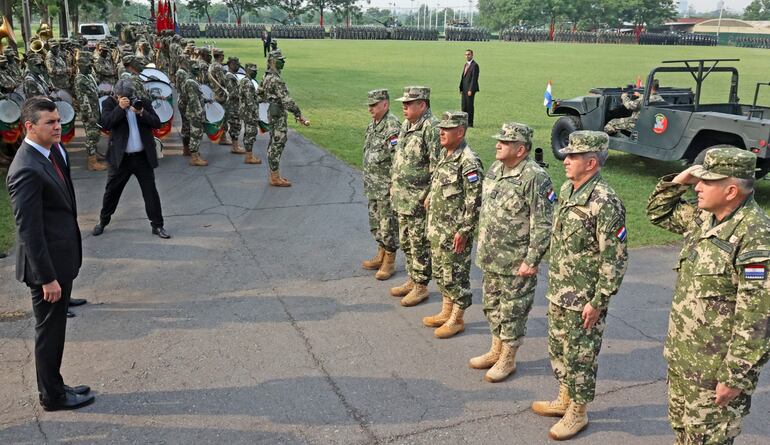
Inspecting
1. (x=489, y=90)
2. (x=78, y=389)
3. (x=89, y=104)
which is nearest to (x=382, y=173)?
(x=78, y=389)

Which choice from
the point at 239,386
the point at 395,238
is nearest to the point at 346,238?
the point at 395,238

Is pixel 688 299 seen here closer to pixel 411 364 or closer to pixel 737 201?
pixel 737 201

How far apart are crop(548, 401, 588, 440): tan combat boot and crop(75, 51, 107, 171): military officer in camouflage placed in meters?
8.82

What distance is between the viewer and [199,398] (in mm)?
4281

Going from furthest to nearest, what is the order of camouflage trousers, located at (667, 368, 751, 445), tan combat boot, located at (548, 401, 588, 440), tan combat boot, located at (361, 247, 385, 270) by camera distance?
1. tan combat boot, located at (361, 247, 385, 270)
2. tan combat boot, located at (548, 401, 588, 440)
3. camouflage trousers, located at (667, 368, 751, 445)

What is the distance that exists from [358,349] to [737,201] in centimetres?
295

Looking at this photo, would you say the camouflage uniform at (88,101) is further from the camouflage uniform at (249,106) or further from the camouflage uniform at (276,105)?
the camouflage uniform at (276,105)

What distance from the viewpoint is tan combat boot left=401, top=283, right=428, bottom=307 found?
19.0ft

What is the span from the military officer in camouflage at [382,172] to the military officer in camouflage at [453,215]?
0.96 m

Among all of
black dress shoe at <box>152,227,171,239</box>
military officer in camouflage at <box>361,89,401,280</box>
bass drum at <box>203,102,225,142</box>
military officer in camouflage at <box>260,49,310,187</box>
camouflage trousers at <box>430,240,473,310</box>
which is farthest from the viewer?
bass drum at <box>203,102,225,142</box>

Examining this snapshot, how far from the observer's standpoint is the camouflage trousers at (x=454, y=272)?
5082mm

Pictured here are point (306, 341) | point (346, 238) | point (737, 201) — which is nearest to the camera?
point (737, 201)

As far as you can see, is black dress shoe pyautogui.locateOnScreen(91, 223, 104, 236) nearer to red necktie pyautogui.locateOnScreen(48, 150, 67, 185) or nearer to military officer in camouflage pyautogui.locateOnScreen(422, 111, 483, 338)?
red necktie pyautogui.locateOnScreen(48, 150, 67, 185)

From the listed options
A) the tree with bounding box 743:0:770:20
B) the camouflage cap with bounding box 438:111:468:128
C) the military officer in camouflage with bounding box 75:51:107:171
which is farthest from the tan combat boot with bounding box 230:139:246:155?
the tree with bounding box 743:0:770:20
